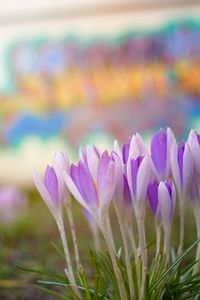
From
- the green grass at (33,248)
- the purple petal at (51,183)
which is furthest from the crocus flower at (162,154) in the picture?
the green grass at (33,248)

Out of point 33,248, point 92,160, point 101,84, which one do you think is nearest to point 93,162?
point 92,160

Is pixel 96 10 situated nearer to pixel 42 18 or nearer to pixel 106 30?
pixel 106 30

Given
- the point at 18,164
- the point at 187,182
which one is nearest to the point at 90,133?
the point at 18,164

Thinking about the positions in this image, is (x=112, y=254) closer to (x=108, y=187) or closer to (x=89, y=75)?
(x=108, y=187)

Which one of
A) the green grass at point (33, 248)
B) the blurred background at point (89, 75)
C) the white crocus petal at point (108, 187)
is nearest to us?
the white crocus petal at point (108, 187)

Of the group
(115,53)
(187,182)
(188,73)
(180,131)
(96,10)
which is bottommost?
(187,182)

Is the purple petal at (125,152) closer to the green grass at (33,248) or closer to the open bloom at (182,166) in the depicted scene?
the open bloom at (182,166)
